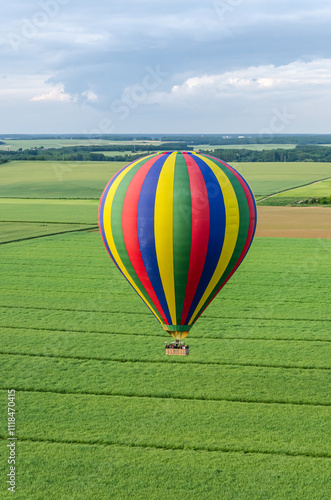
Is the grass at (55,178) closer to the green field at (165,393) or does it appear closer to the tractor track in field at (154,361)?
the green field at (165,393)

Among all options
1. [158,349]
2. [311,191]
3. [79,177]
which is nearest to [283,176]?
[311,191]

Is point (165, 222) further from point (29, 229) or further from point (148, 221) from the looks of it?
point (29, 229)

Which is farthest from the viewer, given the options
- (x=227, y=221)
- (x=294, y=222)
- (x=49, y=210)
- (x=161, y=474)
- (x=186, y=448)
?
(x=49, y=210)

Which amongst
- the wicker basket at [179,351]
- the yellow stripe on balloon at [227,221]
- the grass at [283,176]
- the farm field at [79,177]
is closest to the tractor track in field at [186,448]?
the wicker basket at [179,351]

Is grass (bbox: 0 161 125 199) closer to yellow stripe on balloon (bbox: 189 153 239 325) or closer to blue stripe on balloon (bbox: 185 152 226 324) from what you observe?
yellow stripe on balloon (bbox: 189 153 239 325)

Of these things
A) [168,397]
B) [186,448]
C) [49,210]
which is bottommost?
[186,448]

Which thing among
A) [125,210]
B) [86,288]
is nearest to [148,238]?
[125,210]

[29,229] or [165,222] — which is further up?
[165,222]
